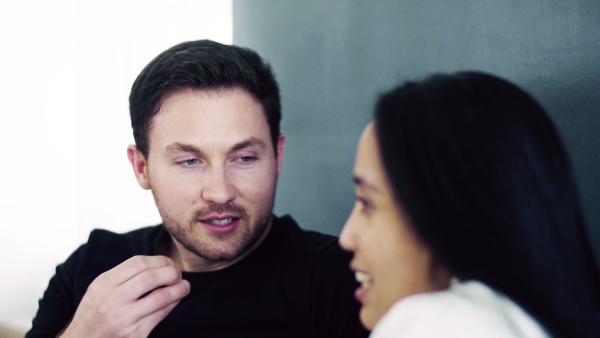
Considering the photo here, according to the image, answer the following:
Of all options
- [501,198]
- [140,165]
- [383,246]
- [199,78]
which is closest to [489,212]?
[501,198]

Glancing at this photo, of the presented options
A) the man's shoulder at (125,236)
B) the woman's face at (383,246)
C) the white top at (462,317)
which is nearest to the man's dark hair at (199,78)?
the man's shoulder at (125,236)

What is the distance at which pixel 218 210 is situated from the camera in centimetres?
103

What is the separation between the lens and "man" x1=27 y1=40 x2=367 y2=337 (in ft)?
3.17

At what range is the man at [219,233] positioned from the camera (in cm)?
97

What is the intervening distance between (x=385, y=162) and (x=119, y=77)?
69.5 inches

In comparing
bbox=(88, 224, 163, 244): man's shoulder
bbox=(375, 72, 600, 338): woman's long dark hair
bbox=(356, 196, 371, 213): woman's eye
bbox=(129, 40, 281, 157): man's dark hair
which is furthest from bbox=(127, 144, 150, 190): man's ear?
bbox=(375, 72, 600, 338): woman's long dark hair

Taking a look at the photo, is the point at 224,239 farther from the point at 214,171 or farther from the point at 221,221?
the point at 214,171

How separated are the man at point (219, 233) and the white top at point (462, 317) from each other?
44 centimetres

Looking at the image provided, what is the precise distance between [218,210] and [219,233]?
54 mm

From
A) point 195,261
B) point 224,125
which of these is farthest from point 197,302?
point 224,125

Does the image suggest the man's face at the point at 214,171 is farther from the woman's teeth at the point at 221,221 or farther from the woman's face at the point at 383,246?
the woman's face at the point at 383,246

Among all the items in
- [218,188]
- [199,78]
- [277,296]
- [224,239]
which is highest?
[199,78]

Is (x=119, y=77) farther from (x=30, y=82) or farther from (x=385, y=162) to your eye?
(x=385, y=162)

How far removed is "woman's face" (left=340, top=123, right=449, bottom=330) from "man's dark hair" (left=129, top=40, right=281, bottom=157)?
1.54ft
